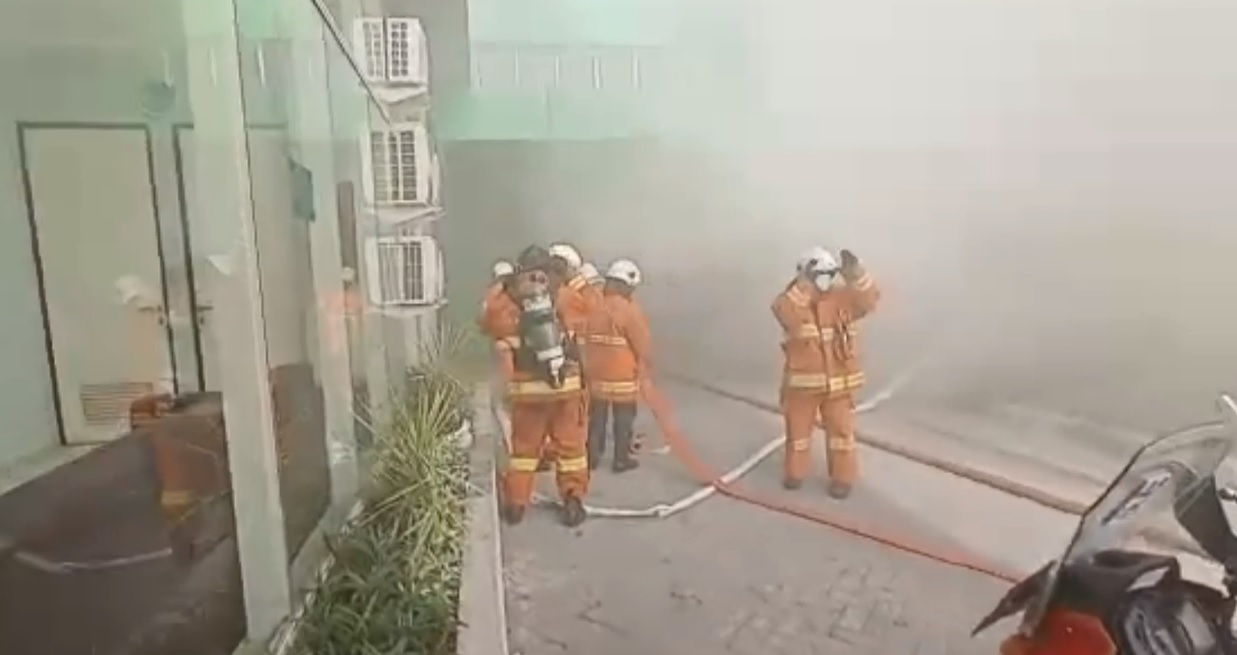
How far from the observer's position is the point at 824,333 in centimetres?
273

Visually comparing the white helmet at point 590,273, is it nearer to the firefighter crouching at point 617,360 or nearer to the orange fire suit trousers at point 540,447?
the firefighter crouching at point 617,360

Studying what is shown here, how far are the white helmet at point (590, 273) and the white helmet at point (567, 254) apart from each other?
16mm

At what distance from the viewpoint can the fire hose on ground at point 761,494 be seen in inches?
105

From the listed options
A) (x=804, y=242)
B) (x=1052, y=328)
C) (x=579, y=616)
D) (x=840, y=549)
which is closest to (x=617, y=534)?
(x=579, y=616)

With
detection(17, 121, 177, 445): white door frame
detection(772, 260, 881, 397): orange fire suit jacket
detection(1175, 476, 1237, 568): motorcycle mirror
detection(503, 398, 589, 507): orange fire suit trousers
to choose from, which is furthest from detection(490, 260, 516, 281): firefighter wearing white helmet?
detection(1175, 476, 1237, 568): motorcycle mirror

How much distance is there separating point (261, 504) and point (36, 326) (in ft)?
1.84

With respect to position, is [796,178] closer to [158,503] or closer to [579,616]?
[579,616]

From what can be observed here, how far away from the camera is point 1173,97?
273 centimetres

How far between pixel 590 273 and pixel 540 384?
35cm

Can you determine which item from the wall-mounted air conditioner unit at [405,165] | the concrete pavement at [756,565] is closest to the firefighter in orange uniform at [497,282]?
the wall-mounted air conditioner unit at [405,165]

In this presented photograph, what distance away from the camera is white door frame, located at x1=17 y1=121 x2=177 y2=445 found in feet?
5.79

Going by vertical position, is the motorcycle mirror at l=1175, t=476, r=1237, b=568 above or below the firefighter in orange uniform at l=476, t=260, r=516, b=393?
below

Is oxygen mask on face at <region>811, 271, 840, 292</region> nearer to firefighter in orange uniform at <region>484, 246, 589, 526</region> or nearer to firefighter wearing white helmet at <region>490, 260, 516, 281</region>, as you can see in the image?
firefighter in orange uniform at <region>484, 246, 589, 526</region>

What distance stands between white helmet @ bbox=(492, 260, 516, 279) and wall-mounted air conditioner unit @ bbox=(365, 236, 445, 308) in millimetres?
194
